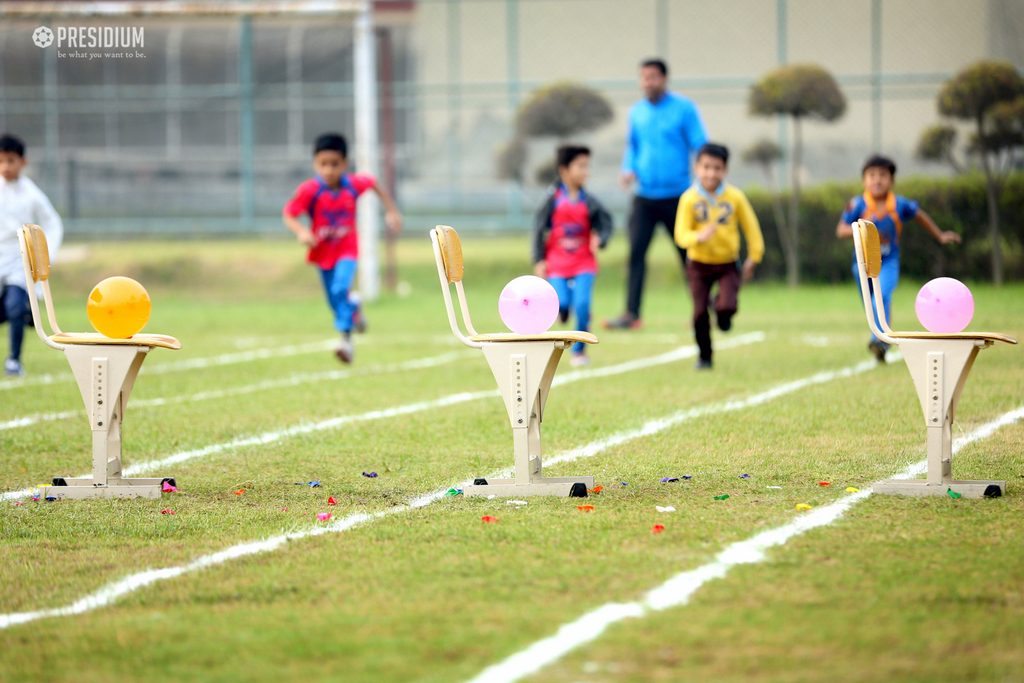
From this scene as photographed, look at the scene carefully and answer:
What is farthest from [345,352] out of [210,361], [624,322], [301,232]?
[624,322]

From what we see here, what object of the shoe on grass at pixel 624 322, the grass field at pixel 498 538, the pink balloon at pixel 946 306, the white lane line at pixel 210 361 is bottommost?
the white lane line at pixel 210 361

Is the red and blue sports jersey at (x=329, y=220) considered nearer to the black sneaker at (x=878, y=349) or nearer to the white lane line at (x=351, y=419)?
the white lane line at (x=351, y=419)

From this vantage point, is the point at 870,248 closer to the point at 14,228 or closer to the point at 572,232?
the point at 572,232

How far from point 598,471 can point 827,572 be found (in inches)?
74.6

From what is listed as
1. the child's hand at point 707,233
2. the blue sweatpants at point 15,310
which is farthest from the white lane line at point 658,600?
the blue sweatpants at point 15,310

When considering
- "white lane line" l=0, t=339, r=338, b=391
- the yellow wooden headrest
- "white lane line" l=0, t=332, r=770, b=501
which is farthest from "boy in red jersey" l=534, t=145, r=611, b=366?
the yellow wooden headrest

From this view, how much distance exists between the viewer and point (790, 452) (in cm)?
572

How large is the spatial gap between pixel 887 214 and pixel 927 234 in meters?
9.01

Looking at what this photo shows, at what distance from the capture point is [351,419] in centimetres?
709

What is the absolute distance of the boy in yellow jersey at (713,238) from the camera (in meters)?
8.81

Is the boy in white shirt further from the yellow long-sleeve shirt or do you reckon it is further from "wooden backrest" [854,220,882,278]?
"wooden backrest" [854,220,882,278]

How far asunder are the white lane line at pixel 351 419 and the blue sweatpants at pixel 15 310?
3.75 meters

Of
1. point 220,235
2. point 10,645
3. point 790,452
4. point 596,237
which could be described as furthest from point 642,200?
point 220,235

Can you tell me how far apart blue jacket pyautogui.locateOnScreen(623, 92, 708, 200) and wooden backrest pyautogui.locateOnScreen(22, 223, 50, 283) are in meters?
7.24
